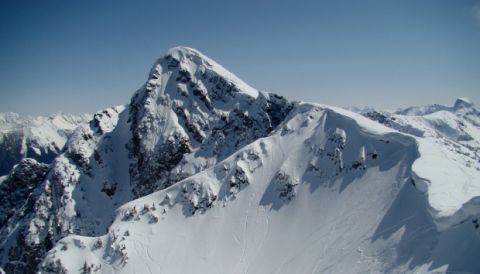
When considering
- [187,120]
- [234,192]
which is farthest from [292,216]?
[187,120]

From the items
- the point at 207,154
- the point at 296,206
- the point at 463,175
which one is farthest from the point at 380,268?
the point at 207,154

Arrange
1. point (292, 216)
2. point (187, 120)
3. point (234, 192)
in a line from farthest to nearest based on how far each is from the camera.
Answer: point (187, 120) < point (234, 192) < point (292, 216)

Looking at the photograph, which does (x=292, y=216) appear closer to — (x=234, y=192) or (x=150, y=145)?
(x=234, y=192)

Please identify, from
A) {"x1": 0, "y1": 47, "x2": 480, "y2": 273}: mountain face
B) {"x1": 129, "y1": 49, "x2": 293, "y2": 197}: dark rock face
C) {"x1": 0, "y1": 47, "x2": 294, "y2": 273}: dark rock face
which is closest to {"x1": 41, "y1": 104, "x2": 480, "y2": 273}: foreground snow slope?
{"x1": 0, "y1": 47, "x2": 480, "y2": 273}: mountain face

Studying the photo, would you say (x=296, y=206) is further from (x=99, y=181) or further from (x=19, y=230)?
(x=19, y=230)

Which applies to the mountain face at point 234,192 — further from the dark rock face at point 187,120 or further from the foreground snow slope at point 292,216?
the dark rock face at point 187,120
